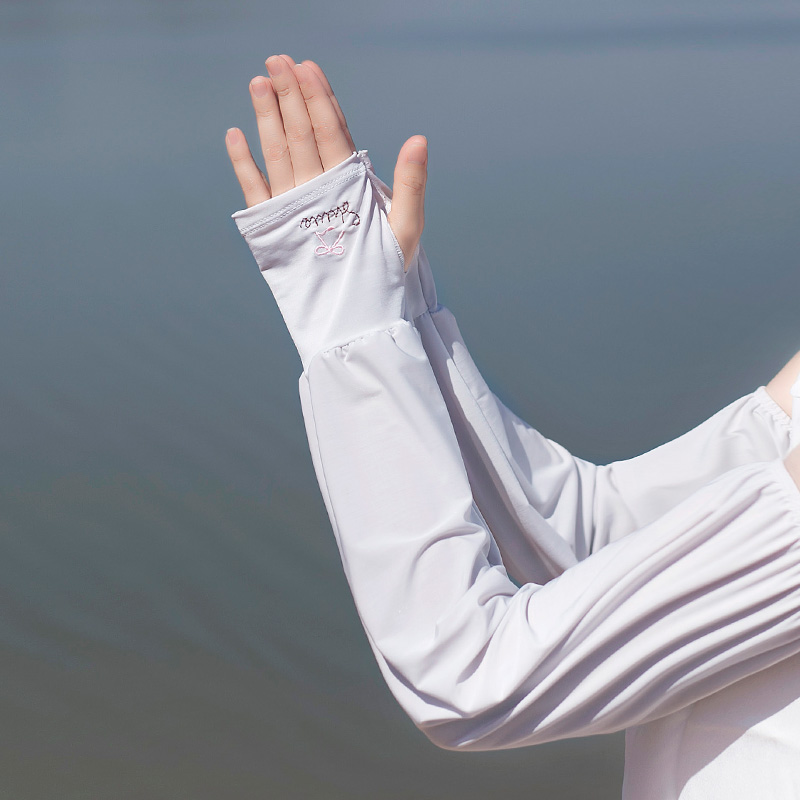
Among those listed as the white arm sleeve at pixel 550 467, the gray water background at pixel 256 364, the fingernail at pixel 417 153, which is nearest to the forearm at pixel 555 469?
the white arm sleeve at pixel 550 467

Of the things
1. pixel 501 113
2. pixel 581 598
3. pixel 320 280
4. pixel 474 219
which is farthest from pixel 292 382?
pixel 501 113

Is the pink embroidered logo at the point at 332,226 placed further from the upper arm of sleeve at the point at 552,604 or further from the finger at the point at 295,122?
the upper arm of sleeve at the point at 552,604

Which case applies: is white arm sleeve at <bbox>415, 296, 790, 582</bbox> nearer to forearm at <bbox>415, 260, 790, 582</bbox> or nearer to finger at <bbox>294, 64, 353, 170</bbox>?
forearm at <bbox>415, 260, 790, 582</bbox>

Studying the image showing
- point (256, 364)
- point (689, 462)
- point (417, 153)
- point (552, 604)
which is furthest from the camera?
point (256, 364)

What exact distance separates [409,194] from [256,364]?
1.83m

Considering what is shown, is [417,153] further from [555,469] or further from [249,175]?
[555,469]

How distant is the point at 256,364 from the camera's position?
2.38 m

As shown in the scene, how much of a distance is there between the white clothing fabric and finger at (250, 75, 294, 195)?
2 cm

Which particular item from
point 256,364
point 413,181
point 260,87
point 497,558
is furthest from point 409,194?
point 256,364

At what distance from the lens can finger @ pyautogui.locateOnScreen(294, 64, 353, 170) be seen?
1.91ft

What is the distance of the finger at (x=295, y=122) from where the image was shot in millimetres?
582

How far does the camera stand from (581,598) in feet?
1.44

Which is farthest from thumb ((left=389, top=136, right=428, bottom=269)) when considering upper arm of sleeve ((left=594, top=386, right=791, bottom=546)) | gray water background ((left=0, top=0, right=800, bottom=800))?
gray water background ((left=0, top=0, right=800, bottom=800))

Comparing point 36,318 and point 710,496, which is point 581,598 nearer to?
point 710,496
